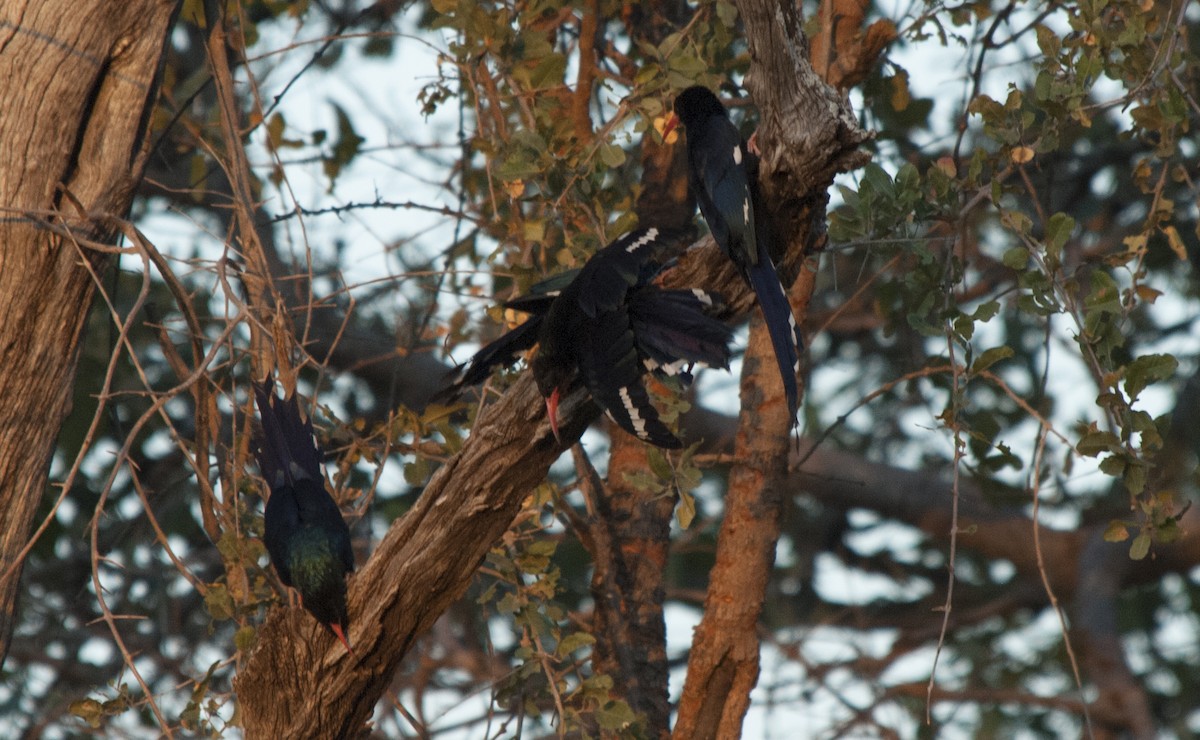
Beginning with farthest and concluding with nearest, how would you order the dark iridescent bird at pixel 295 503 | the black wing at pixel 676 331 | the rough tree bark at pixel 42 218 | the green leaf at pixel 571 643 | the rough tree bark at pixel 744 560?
the rough tree bark at pixel 744 560
the dark iridescent bird at pixel 295 503
the green leaf at pixel 571 643
the rough tree bark at pixel 42 218
the black wing at pixel 676 331

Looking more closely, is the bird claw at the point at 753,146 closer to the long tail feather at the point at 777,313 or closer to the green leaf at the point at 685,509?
the long tail feather at the point at 777,313

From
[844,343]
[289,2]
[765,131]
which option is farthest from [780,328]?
[844,343]

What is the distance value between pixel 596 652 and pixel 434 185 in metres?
1.57

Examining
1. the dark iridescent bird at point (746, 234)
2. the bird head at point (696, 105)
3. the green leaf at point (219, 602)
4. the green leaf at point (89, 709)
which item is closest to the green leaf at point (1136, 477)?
the dark iridescent bird at point (746, 234)

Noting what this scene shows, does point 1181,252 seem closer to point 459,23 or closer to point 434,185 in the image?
point 459,23

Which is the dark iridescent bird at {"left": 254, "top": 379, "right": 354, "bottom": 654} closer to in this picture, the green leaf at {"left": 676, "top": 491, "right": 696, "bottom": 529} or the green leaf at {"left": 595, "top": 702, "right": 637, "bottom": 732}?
the green leaf at {"left": 595, "top": 702, "right": 637, "bottom": 732}

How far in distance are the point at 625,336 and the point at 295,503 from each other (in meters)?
1.37

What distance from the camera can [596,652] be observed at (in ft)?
12.8

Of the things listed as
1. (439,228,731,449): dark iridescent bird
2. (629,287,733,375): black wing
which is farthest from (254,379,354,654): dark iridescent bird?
(629,287,733,375): black wing

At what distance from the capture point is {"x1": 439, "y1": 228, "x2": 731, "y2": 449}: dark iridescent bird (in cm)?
236

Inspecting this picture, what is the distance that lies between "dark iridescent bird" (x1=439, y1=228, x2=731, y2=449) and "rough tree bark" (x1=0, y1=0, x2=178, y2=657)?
916 millimetres

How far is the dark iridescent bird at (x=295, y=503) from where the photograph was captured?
10.6ft

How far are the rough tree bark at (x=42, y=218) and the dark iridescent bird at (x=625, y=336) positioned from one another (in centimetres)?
92

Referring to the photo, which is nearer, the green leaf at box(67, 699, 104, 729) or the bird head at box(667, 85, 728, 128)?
the green leaf at box(67, 699, 104, 729)
